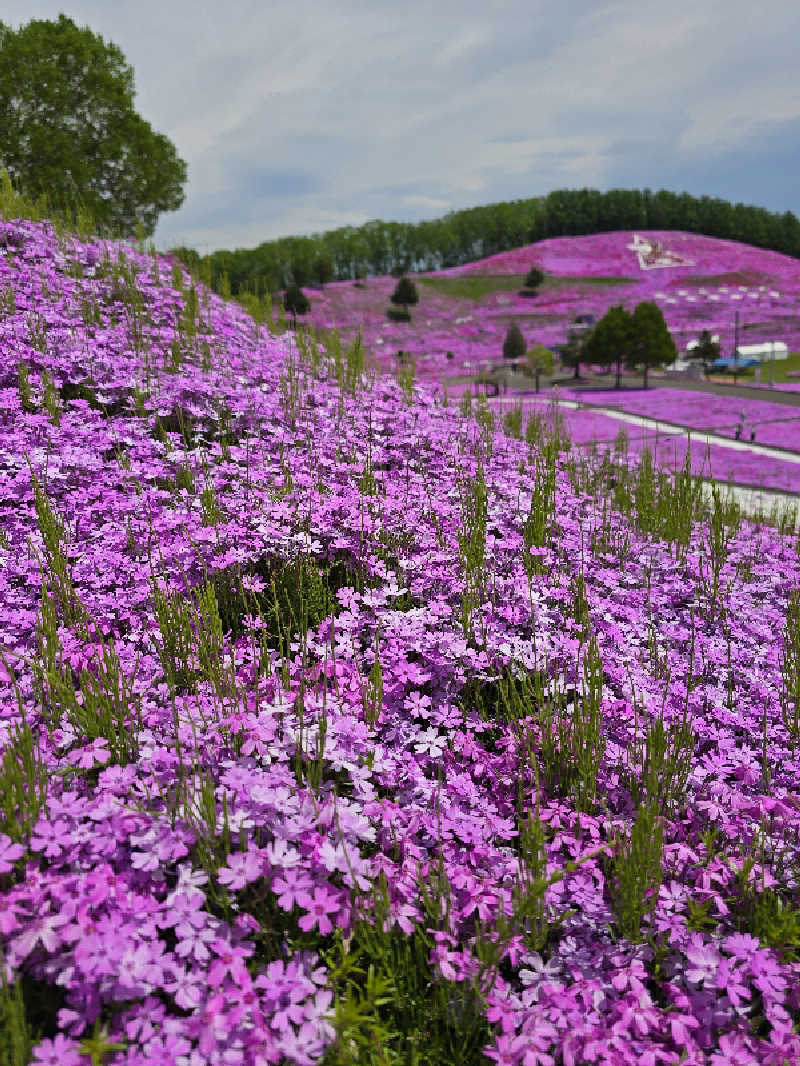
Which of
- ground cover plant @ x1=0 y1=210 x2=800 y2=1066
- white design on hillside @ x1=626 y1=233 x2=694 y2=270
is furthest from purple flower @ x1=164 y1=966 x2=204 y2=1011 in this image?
white design on hillside @ x1=626 y1=233 x2=694 y2=270

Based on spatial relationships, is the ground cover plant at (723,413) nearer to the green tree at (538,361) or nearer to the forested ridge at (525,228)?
the green tree at (538,361)

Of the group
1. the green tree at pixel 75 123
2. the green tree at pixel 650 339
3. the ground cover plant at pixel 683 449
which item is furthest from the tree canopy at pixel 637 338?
the green tree at pixel 75 123

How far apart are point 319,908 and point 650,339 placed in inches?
1374

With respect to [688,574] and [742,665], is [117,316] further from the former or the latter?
[742,665]

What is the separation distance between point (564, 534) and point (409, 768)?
295 centimetres

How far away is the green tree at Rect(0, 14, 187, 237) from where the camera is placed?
22.2 metres

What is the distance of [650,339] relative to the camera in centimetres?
3241

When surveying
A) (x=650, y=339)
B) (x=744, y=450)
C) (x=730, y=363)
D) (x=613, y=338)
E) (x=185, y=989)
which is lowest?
(x=185, y=989)

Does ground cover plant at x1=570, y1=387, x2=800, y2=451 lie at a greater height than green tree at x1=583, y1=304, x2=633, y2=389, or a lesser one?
lesser

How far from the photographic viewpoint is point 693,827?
2.73 meters

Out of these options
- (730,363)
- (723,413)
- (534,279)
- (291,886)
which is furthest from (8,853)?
(534,279)

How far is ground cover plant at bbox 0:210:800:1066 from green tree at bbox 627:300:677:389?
30.5 m

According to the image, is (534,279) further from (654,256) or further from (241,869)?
(241,869)

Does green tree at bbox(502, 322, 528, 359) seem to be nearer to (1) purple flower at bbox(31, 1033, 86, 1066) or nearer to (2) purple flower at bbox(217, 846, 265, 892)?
(2) purple flower at bbox(217, 846, 265, 892)
